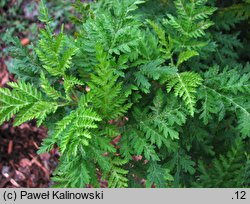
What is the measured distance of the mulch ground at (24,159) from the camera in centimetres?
412

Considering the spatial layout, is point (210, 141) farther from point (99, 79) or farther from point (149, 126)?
point (99, 79)

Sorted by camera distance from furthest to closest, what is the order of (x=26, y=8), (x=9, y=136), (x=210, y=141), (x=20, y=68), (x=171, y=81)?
(x=26, y=8), (x=9, y=136), (x=210, y=141), (x=20, y=68), (x=171, y=81)

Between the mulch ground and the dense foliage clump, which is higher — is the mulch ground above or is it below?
below

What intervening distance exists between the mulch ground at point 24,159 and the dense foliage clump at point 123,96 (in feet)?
6.38

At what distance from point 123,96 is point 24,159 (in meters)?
2.46

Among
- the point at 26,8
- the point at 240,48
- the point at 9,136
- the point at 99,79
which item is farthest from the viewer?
the point at 26,8

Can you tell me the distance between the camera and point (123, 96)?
2.15m

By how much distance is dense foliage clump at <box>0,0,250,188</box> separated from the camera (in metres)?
2.05

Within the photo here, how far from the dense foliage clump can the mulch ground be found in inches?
76.5

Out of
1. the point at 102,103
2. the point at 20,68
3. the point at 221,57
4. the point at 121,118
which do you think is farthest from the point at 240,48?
the point at 20,68

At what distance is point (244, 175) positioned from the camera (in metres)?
2.52

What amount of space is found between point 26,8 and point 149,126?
3.24 meters

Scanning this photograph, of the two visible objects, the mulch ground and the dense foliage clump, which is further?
the mulch ground

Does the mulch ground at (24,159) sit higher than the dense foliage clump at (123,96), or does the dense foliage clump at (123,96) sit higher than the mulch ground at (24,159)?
the dense foliage clump at (123,96)
